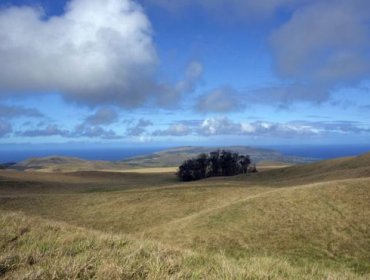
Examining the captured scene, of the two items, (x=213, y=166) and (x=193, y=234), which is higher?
(x=213, y=166)

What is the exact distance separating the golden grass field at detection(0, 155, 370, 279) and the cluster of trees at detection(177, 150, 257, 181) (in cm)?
2872

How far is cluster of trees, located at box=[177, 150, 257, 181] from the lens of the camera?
7744cm

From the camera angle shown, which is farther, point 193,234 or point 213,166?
point 213,166

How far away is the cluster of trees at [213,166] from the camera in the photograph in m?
77.4

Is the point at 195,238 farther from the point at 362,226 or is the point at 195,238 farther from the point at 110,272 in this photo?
the point at 110,272

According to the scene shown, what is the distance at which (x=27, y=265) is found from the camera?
6809 millimetres

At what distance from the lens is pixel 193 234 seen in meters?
21.3

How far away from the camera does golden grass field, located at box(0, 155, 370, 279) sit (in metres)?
6.77

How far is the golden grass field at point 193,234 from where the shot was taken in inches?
267

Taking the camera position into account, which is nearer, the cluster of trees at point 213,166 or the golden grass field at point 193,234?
the golden grass field at point 193,234

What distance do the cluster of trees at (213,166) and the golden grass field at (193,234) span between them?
2872 centimetres

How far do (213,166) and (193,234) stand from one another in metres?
60.0

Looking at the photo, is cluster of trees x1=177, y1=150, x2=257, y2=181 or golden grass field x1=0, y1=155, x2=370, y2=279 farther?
cluster of trees x1=177, y1=150, x2=257, y2=181

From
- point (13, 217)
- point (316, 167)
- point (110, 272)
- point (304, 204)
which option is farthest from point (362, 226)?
point (316, 167)
